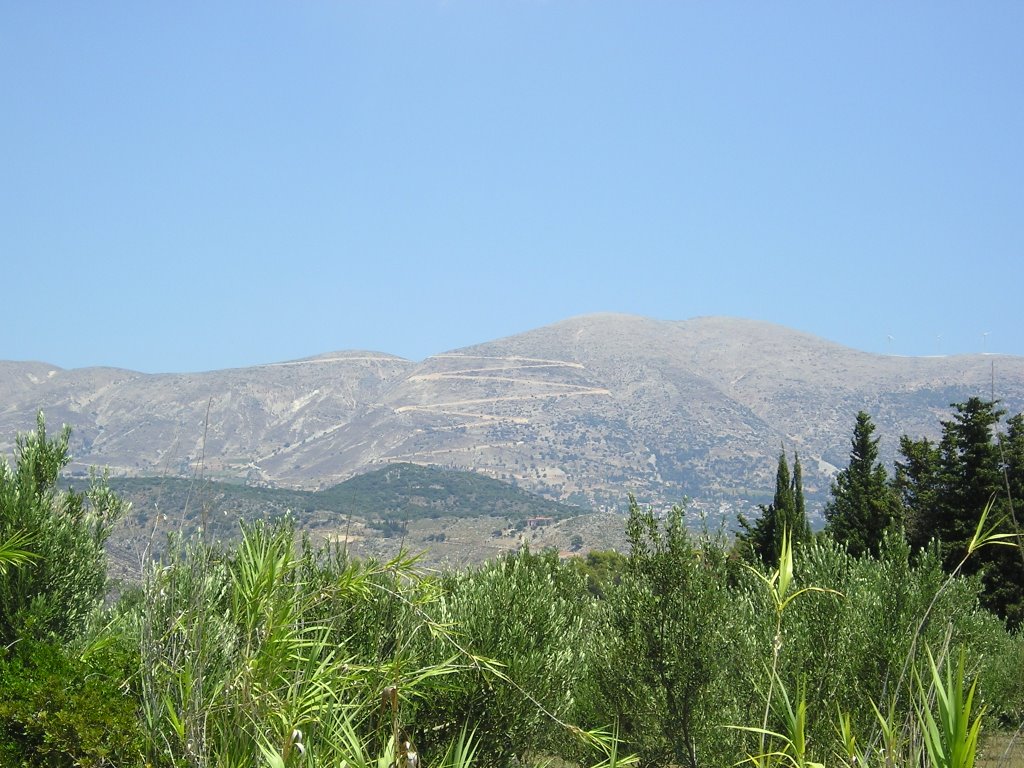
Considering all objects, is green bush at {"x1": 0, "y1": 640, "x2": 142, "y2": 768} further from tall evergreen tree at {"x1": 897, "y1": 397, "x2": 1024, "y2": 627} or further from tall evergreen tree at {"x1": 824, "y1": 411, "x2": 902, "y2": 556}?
tall evergreen tree at {"x1": 897, "y1": 397, "x2": 1024, "y2": 627}

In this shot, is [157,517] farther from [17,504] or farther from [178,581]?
[17,504]

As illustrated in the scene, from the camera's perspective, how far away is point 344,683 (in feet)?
22.0

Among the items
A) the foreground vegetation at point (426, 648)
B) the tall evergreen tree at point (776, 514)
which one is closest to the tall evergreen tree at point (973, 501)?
the tall evergreen tree at point (776, 514)

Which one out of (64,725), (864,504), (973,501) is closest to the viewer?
(64,725)

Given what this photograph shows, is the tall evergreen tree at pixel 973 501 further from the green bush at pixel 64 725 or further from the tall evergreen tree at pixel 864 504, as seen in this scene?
the green bush at pixel 64 725

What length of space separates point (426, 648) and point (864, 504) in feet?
117

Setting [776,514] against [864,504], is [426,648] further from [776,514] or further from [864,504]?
[864,504]

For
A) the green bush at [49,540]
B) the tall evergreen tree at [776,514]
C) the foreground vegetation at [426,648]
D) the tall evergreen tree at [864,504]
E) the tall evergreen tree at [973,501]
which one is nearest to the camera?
the foreground vegetation at [426,648]

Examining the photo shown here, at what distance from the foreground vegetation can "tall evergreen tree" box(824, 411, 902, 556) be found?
25.6 metres

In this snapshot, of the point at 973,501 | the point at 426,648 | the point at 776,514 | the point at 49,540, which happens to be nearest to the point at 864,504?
the point at 776,514

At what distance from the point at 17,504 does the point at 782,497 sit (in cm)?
3823

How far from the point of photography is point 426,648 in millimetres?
10297

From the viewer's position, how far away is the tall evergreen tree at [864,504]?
40.3 m

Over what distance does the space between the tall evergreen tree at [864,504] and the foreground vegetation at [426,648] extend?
2558cm
